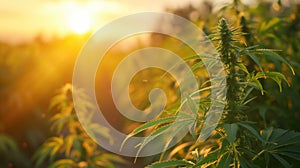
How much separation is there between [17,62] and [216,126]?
16.0 ft

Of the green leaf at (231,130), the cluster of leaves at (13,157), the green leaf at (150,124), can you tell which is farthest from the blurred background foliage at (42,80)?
the green leaf at (231,130)

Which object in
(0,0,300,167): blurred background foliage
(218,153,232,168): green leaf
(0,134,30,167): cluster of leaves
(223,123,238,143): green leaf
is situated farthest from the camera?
(0,134,30,167): cluster of leaves

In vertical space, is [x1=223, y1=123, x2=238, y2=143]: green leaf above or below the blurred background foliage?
below

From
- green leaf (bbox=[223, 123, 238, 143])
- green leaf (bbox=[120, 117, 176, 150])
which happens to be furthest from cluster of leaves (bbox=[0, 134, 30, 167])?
green leaf (bbox=[223, 123, 238, 143])

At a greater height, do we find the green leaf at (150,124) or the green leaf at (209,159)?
the green leaf at (150,124)

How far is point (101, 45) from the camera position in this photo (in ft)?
19.9

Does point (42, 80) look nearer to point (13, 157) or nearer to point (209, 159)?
point (13, 157)

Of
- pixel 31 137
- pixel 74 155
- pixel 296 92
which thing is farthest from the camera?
pixel 31 137

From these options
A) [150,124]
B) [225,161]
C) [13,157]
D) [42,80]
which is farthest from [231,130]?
[42,80]

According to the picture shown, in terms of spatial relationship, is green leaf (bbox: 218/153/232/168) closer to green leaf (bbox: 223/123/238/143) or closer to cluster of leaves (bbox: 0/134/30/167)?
green leaf (bbox: 223/123/238/143)

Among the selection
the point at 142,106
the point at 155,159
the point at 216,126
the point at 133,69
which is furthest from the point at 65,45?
the point at 216,126

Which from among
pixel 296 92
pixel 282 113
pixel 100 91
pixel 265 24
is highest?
pixel 100 91

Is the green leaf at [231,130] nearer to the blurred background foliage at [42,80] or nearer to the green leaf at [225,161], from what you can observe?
the green leaf at [225,161]

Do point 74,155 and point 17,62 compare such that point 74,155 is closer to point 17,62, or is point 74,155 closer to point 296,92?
point 296,92
